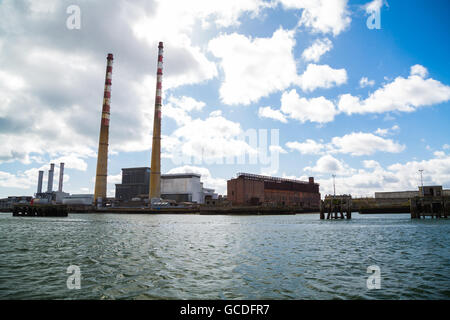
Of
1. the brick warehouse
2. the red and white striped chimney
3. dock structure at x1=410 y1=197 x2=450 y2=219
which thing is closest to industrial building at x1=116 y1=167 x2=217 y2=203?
the brick warehouse

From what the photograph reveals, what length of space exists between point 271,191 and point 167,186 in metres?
52.1

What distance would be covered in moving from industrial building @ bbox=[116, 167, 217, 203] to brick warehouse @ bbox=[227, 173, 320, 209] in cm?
2397

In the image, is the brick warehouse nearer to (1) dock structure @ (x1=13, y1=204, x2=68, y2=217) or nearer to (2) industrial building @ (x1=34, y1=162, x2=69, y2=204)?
(1) dock structure @ (x1=13, y1=204, x2=68, y2=217)

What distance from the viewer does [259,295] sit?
32.2 feet

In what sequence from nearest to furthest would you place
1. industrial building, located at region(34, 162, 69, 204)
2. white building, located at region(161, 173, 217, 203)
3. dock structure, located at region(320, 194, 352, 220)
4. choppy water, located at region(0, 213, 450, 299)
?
choppy water, located at region(0, 213, 450, 299) < dock structure, located at region(320, 194, 352, 220) < white building, located at region(161, 173, 217, 203) < industrial building, located at region(34, 162, 69, 204)

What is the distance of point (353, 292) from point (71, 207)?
14612cm

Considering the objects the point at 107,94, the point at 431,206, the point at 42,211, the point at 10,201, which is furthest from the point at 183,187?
the point at 431,206

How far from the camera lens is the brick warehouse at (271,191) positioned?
5037 inches

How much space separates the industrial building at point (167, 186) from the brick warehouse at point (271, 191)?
23975 millimetres

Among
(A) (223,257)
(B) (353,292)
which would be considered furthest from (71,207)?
(B) (353,292)

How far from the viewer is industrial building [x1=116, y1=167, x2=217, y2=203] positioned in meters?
150

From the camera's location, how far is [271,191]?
143250mm

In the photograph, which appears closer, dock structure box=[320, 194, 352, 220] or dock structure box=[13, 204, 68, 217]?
dock structure box=[320, 194, 352, 220]
